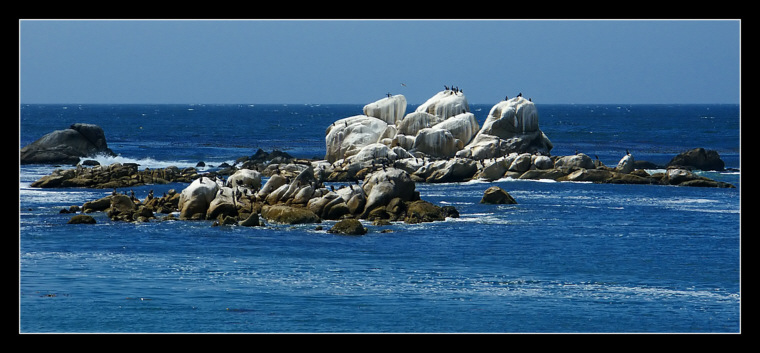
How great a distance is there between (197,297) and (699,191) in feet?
147

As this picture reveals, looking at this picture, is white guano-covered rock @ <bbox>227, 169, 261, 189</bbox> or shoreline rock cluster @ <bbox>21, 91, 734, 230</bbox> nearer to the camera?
shoreline rock cluster @ <bbox>21, 91, 734, 230</bbox>

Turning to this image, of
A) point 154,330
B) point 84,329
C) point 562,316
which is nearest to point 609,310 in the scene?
point 562,316

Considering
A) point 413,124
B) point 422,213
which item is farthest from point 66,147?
point 422,213

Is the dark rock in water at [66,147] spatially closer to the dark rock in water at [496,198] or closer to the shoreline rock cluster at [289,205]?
the shoreline rock cluster at [289,205]

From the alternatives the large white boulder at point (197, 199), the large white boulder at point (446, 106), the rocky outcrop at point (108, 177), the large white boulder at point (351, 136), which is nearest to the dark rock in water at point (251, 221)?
the large white boulder at point (197, 199)

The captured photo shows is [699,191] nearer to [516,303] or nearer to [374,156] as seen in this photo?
[374,156]

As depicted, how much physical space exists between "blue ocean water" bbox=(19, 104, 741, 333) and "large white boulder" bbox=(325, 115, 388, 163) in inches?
718

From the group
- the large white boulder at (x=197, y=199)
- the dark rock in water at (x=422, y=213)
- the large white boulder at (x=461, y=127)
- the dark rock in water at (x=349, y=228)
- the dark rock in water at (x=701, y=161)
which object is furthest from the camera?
the dark rock in water at (x=701, y=161)

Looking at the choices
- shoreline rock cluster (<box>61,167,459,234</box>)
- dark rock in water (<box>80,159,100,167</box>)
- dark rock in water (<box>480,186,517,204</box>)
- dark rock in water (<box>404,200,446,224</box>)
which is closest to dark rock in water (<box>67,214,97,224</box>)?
shoreline rock cluster (<box>61,167,459,234</box>)

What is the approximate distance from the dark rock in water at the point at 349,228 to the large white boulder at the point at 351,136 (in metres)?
32.2

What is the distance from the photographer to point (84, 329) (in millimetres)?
28266

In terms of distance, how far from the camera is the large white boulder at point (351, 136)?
79.4 metres

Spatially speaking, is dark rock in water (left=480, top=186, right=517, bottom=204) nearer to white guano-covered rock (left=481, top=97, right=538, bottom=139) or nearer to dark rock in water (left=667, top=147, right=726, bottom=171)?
white guano-covered rock (left=481, top=97, right=538, bottom=139)

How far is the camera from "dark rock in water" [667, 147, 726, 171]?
80688 millimetres
